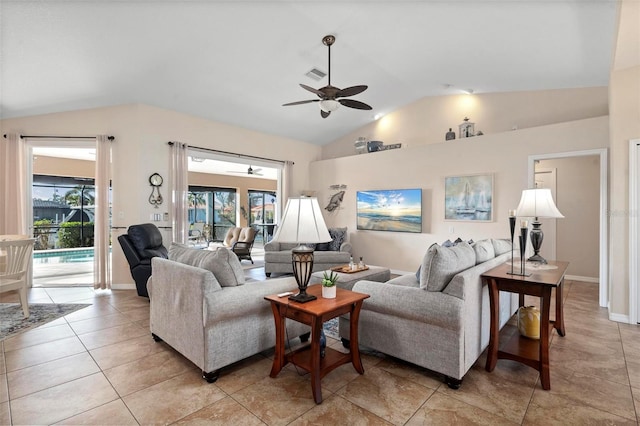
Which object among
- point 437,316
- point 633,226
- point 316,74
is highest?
point 316,74

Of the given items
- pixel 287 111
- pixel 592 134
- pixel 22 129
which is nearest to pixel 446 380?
pixel 592 134

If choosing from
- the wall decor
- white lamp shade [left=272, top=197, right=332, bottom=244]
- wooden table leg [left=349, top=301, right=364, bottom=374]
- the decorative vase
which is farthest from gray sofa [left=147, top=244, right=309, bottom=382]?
the wall decor

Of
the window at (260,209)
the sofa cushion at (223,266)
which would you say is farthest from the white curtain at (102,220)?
the window at (260,209)

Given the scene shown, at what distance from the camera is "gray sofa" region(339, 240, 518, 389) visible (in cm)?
222

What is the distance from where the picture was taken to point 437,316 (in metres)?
2.26

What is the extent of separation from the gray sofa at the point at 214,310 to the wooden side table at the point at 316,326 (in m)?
0.25

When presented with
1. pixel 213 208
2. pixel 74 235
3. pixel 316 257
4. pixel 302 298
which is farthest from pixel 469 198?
pixel 74 235

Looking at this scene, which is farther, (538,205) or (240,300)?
(538,205)

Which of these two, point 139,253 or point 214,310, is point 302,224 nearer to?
point 214,310

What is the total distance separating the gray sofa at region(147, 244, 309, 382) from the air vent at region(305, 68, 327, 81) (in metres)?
3.47

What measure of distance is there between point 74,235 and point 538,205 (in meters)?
10.1

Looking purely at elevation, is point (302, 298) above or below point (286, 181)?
below

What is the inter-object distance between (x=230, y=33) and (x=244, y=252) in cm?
470

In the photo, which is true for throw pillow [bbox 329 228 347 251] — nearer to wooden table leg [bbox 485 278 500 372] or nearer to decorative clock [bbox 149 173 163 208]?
decorative clock [bbox 149 173 163 208]
